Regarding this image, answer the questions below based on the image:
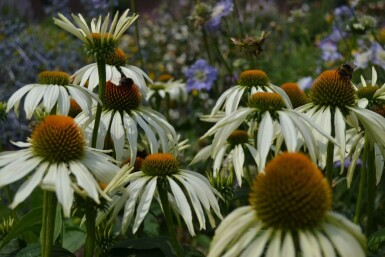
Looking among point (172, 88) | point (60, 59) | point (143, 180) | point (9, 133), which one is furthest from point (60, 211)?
point (60, 59)

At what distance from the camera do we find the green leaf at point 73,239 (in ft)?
6.28

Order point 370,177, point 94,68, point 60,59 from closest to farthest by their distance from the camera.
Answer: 1. point 370,177
2. point 94,68
3. point 60,59

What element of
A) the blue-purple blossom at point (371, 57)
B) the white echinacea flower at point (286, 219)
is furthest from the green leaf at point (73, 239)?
the blue-purple blossom at point (371, 57)

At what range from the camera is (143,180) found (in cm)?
144

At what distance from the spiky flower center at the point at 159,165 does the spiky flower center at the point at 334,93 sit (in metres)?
0.42

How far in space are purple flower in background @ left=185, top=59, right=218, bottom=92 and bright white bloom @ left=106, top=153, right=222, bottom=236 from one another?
166 centimetres

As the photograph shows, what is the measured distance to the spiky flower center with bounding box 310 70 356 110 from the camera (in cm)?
148

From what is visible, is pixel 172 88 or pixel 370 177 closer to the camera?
pixel 370 177

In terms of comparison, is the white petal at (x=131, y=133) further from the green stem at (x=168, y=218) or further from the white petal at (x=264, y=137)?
the white petal at (x=264, y=137)

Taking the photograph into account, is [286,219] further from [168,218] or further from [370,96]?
[370,96]

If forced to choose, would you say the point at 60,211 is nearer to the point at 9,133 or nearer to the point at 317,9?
the point at 9,133

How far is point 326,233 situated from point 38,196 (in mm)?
1328

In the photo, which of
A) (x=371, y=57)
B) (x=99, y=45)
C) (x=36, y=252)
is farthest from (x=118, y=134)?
(x=371, y=57)

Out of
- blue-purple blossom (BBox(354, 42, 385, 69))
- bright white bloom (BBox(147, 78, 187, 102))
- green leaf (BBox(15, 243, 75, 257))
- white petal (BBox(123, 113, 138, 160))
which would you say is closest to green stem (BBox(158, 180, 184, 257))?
white petal (BBox(123, 113, 138, 160))
